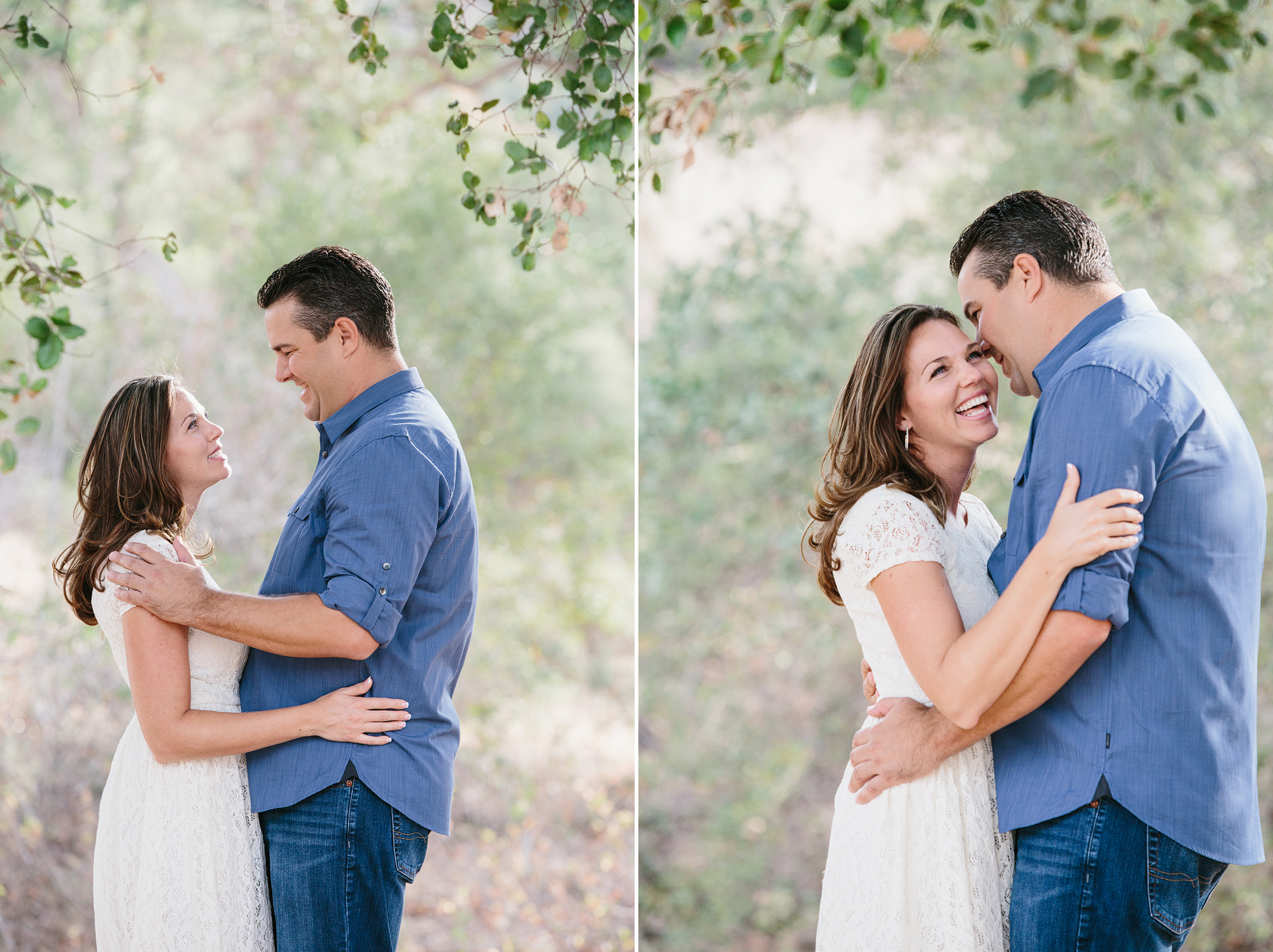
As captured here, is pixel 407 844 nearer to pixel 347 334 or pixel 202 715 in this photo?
pixel 202 715

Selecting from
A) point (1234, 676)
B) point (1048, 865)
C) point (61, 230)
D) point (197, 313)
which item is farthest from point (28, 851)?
point (1234, 676)

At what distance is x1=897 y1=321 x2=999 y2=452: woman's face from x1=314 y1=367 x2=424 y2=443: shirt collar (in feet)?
2.89

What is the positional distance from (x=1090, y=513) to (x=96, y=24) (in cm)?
558

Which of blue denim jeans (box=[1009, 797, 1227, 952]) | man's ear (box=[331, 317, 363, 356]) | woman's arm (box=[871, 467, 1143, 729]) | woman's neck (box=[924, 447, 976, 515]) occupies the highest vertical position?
man's ear (box=[331, 317, 363, 356])

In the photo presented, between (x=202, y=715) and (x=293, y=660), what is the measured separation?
0.17 meters

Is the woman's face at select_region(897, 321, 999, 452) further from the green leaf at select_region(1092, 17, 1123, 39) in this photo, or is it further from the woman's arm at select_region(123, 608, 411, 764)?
the woman's arm at select_region(123, 608, 411, 764)

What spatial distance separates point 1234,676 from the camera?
1.52 m

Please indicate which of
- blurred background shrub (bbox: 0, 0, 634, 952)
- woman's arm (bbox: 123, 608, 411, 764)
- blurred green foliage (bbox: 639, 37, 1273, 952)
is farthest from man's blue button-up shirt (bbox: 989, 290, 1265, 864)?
blurred background shrub (bbox: 0, 0, 634, 952)

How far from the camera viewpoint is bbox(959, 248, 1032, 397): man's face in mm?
1729

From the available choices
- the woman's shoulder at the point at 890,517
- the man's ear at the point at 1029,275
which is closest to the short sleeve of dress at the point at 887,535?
the woman's shoulder at the point at 890,517

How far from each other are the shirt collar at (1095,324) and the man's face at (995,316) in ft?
0.23

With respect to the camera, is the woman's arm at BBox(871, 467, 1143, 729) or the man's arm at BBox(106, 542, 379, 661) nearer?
the woman's arm at BBox(871, 467, 1143, 729)

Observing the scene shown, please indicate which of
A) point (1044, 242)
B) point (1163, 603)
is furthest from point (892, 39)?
point (1163, 603)

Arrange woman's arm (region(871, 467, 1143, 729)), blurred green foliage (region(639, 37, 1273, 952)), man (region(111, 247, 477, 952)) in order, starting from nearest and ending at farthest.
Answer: woman's arm (region(871, 467, 1143, 729)) → man (region(111, 247, 477, 952)) → blurred green foliage (region(639, 37, 1273, 952))
